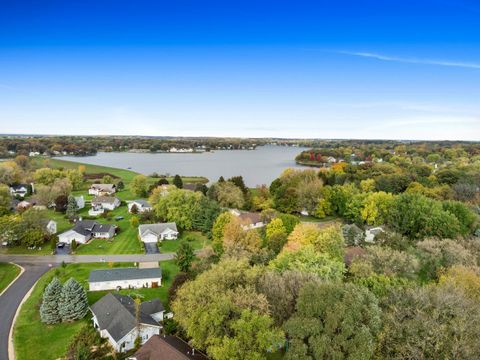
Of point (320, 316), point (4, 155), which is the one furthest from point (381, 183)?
point (4, 155)

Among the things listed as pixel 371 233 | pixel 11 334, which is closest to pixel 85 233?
pixel 11 334

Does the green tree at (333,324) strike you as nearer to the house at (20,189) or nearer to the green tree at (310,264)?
the green tree at (310,264)

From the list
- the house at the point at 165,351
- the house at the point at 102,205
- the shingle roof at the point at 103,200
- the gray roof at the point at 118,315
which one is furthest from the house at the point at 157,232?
the house at the point at 165,351

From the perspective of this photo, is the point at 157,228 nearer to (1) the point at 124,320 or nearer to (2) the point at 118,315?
(2) the point at 118,315

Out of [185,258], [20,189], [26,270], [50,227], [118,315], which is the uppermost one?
[185,258]

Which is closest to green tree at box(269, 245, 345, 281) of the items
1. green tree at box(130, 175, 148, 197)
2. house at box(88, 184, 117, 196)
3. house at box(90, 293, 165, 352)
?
house at box(90, 293, 165, 352)

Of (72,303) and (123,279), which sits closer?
(72,303)

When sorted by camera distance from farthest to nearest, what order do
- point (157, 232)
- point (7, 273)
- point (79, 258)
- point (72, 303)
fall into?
point (157, 232), point (79, 258), point (7, 273), point (72, 303)

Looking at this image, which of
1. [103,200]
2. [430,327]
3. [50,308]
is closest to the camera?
[430,327]

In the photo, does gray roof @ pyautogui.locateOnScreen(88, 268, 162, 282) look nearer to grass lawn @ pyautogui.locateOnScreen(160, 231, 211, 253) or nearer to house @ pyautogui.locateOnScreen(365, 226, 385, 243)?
grass lawn @ pyautogui.locateOnScreen(160, 231, 211, 253)
